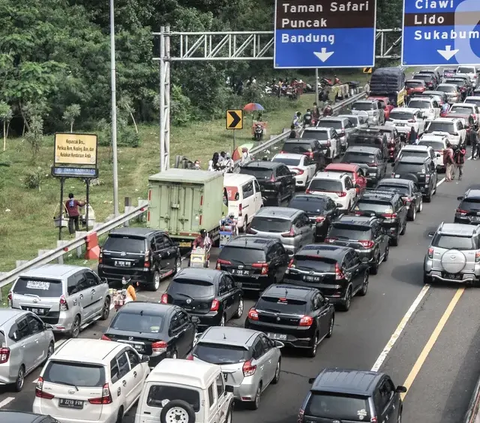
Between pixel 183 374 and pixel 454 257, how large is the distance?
1402 cm

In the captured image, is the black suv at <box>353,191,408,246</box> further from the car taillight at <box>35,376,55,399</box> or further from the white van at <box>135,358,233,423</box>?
the car taillight at <box>35,376,55,399</box>

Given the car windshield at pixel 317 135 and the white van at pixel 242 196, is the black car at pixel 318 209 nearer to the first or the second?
the white van at pixel 242 196

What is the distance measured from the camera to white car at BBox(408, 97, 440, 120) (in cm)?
5775

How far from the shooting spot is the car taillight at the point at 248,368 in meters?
20.3

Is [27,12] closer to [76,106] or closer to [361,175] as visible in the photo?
→ [76,106]

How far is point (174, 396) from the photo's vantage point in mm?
17578

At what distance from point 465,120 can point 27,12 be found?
22043 millimetres

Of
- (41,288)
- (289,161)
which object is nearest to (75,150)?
(289,161)

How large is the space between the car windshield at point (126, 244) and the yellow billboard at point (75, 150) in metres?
5.98

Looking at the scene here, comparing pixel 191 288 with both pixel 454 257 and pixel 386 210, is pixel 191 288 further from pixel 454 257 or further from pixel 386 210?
pixel 386 210

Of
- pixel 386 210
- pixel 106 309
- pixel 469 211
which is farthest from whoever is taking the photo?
pixel 469 211

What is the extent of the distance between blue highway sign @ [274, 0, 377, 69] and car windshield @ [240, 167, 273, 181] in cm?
591

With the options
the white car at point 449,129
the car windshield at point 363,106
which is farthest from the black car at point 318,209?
the car windshield at point 363,106

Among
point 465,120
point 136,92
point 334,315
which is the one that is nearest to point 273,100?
point 136,92
